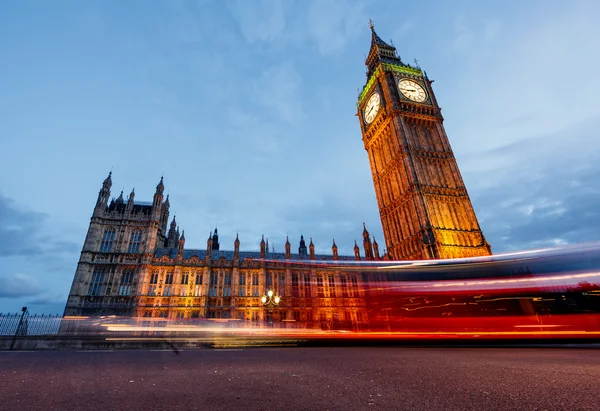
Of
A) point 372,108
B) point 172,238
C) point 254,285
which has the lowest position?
point 254,285

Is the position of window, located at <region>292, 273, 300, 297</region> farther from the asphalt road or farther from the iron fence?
the asphalt road

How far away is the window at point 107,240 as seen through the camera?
40500 mm

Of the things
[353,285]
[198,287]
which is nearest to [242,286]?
[198,287]

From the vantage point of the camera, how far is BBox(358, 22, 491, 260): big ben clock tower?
37.5 metres

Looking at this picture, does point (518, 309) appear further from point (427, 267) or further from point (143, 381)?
point (143, 381)

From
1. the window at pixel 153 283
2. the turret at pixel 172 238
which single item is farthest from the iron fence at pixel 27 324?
the turret at pixel 172 238

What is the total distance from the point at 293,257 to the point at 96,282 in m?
31.2

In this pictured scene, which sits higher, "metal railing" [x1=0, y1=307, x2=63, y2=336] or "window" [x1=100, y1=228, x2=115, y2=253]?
"window" [x1=100, y1=228, x2=115, y2=253]

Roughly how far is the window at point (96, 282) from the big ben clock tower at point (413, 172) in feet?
145

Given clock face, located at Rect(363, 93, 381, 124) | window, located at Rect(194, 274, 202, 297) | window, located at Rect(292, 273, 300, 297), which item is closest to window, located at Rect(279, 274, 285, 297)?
window, located at Rect(292, 273, 300, 297)

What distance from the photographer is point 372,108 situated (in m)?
53.2

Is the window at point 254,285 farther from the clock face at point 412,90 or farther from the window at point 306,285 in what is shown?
the clock face at point 412,90

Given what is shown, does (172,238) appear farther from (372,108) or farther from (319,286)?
(372,108)

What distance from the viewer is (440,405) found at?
3494 mm
